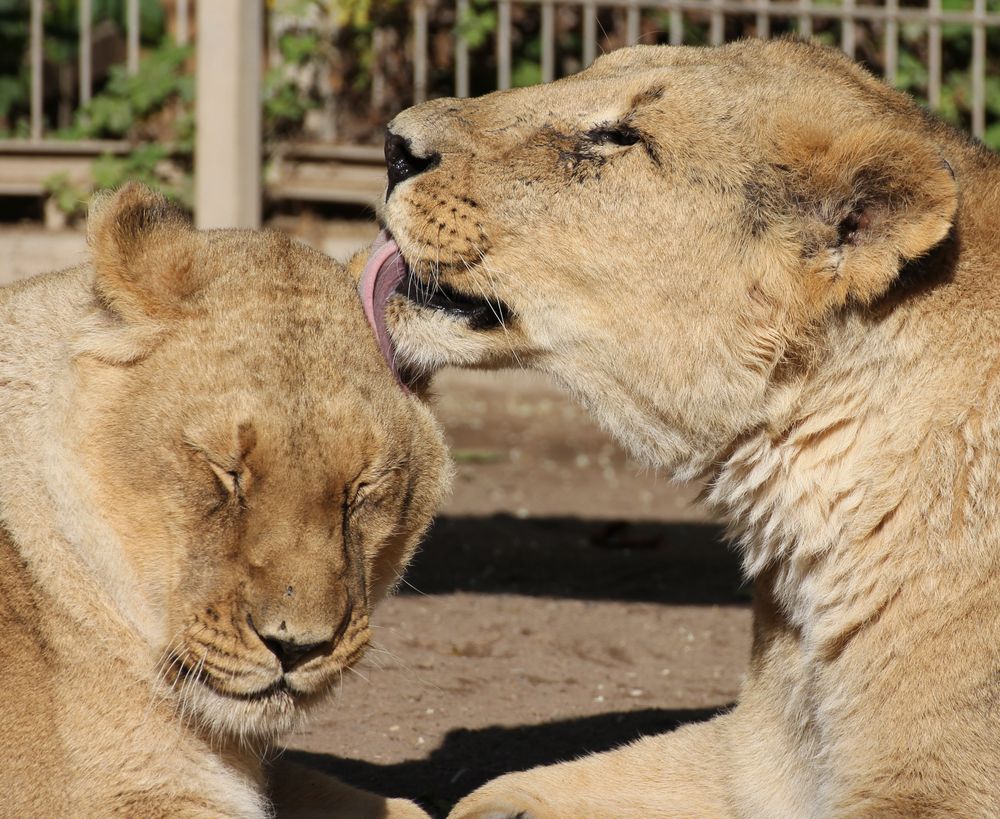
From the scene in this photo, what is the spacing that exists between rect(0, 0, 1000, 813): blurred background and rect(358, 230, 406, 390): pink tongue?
4.97ft

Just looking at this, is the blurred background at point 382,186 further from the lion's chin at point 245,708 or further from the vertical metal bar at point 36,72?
the lion's chin at point 245,708

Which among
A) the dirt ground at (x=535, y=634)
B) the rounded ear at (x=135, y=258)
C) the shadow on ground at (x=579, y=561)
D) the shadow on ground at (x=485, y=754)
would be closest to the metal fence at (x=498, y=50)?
the dirt ground at (x=535, y=634)

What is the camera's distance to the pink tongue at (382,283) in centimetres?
334

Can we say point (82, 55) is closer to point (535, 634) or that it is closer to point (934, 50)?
point (934, 50)

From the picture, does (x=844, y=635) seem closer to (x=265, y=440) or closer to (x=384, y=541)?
(x=384, y=541)

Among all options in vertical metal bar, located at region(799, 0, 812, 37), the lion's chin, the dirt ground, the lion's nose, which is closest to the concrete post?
the dirt ground

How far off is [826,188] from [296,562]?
1477 millimetres

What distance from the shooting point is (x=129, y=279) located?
306 centimetres

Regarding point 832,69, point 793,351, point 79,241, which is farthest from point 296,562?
point 79,241

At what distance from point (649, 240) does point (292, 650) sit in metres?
1.33

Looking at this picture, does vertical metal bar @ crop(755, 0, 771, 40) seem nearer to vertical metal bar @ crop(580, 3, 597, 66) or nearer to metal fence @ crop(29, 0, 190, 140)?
vertical metal bar @ crop(580, 3, 597, 66)

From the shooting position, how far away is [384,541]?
313 cm

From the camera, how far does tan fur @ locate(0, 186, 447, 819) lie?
9.41ft

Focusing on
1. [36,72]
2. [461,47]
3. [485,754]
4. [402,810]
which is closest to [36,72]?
[36,72]
